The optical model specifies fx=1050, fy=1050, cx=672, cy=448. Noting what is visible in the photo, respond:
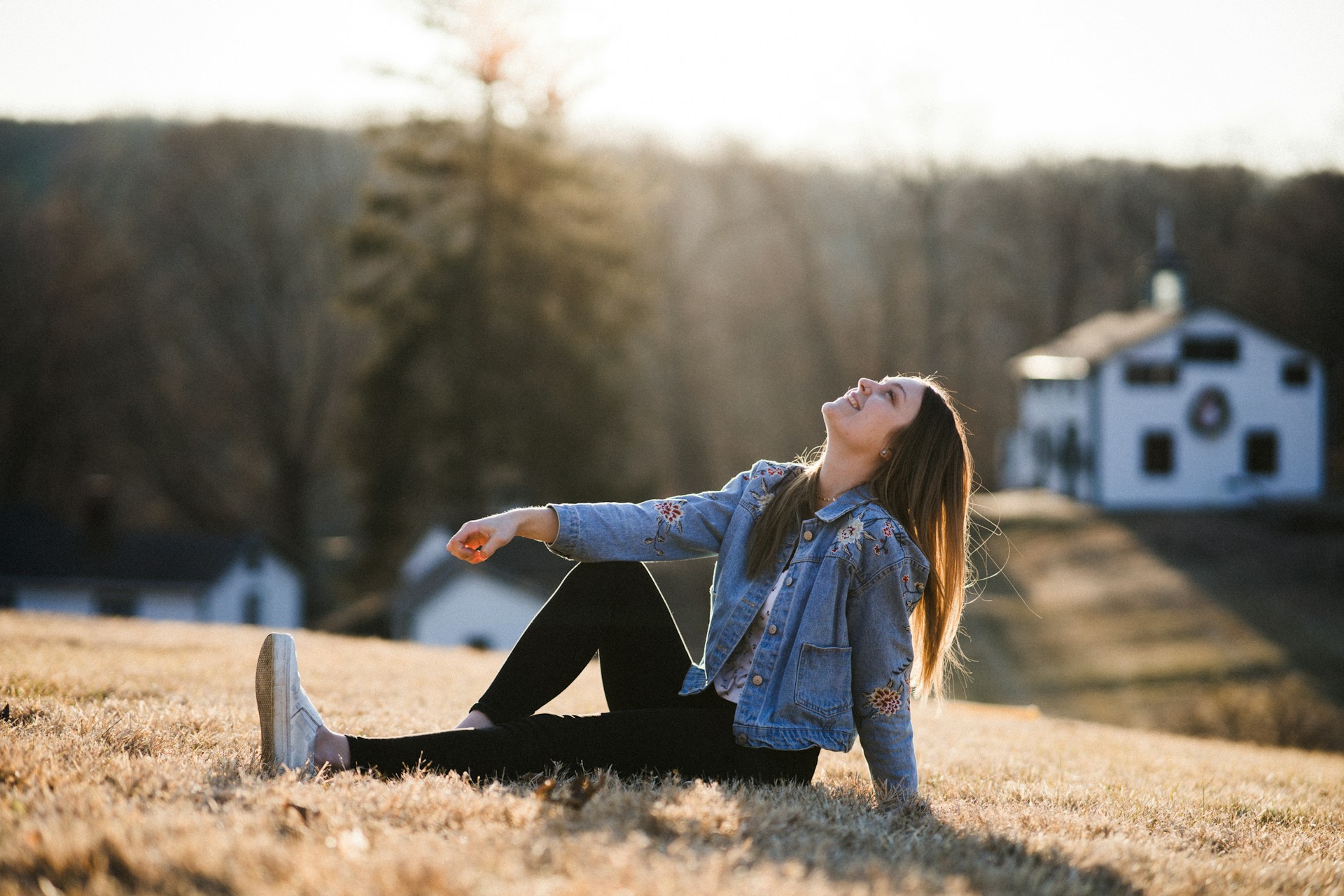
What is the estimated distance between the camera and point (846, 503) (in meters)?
3.94

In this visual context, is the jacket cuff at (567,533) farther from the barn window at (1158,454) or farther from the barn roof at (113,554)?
the barn window at (1158,454)

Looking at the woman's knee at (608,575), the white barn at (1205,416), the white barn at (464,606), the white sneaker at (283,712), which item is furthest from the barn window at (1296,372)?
the white sneaker at (283,712)

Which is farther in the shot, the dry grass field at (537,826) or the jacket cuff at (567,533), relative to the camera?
the jacket cuff at (567,533)

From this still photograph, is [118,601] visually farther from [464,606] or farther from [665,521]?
[665,521]

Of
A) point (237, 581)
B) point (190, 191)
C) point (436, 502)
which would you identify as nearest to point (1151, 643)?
point (436, 502)

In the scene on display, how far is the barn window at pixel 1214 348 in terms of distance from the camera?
35.3m

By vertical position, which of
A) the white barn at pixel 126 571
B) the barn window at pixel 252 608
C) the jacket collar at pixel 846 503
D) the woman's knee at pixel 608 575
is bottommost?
the barn window at pixel 252 608

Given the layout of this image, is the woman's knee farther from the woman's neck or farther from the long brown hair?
the woman's neck

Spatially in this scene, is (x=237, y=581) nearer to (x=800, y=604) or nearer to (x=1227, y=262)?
(x=800, y=604)

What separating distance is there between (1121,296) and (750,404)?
20.2 meters

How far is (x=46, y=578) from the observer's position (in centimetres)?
3562

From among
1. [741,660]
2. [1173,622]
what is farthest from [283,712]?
[1173,622]

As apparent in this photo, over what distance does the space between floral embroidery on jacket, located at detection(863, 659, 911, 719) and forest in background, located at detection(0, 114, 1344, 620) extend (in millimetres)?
21748

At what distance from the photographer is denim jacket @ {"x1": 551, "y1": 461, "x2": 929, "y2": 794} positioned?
3.74 m
